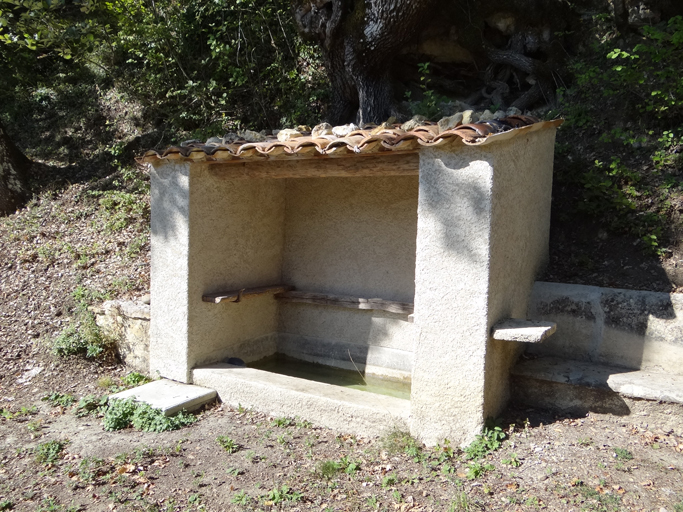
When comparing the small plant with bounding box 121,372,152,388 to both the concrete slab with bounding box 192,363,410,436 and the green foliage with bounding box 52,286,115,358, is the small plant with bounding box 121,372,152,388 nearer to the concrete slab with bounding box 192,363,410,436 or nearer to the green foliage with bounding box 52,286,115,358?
the green foliage with bounding box 52,286,115,358

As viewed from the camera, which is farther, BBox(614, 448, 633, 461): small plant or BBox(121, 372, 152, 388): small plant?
BBox(121, 372, 152, 388): small plant

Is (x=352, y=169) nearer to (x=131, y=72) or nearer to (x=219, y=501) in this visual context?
(x=219, y=501)

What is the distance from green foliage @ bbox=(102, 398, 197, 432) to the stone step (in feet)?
8.98

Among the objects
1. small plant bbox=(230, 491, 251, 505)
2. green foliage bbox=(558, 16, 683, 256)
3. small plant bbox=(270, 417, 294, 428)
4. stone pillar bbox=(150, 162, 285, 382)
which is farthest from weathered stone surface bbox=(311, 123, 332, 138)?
green foliage bbox=(558, 16, 683, 256)

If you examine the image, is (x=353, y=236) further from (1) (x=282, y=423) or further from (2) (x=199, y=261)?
(1) (x=282, y=423)

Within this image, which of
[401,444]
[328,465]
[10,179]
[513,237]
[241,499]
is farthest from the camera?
[10,179]

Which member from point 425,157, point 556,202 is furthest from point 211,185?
point 556,202

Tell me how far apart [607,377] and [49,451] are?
418 centimetres

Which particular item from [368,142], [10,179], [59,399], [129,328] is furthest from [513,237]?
[10,179]

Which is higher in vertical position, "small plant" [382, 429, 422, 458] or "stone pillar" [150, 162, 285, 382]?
"stone pillar" [150, 162, 285, 382]

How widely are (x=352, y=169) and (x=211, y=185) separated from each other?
64.4 inches

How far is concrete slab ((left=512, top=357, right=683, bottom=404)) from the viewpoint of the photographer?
390cm

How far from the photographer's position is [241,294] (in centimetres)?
552

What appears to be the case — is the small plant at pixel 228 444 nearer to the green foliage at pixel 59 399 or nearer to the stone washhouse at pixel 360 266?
the stone washhouse at pixel 360 266
